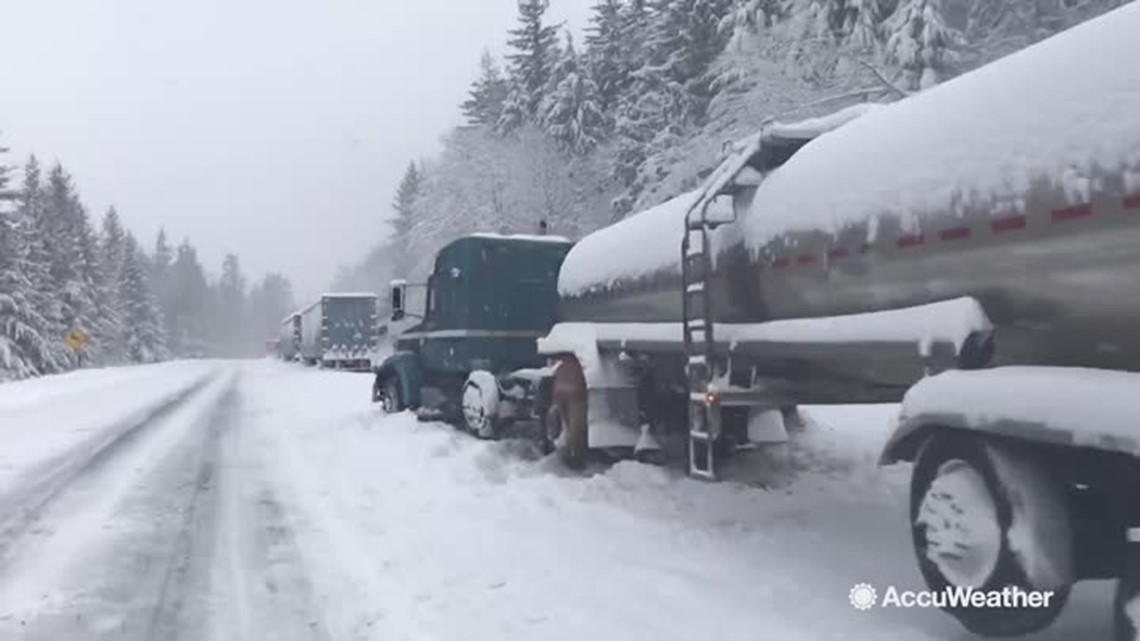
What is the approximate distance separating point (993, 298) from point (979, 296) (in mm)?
85

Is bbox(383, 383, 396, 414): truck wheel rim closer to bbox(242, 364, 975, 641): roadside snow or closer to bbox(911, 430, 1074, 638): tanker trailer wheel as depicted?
bbox(242, 364, 975, 641): roadside snow

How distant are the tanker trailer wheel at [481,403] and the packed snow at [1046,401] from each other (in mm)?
8679

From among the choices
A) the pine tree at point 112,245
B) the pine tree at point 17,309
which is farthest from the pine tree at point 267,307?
the pine tree at point 17,309

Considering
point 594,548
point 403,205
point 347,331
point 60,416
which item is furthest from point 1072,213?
point 403,205

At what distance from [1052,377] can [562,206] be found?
4140 cm

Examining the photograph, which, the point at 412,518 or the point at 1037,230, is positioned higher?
the point at 1037,230

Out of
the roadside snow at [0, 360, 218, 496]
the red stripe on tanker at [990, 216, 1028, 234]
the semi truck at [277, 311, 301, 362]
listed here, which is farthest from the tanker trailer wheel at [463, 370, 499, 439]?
the semi truck at [277, 311, 301, 362]

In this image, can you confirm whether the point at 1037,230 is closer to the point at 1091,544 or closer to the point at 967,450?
the point at 967,450

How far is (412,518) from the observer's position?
25.7 ft

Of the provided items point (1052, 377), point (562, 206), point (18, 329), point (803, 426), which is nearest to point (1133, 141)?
point (1052, 377)

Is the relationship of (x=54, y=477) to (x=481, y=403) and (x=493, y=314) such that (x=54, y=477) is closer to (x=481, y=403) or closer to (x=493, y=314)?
(x=481, y=403)

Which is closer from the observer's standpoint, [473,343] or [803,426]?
[803,426]

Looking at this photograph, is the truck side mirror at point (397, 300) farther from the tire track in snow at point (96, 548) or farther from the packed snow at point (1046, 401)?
the packed snow at point (1046, 401)

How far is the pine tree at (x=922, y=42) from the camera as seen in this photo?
60.7 feet
